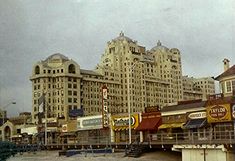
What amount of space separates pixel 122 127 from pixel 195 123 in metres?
18.9

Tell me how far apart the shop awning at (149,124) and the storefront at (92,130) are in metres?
10.8

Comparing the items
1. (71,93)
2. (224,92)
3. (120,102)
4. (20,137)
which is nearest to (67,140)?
(20,137)

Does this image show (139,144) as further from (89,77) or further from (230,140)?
(89,77)

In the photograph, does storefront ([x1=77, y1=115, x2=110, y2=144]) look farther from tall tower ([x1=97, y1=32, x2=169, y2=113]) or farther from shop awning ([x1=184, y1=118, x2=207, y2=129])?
tall tower ([x1=97, y1=32, x2=169, y2=113])

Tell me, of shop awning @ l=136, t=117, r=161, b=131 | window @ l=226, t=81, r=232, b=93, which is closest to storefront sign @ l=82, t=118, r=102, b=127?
shop awning @ l=136, t=117, r=161, b=131

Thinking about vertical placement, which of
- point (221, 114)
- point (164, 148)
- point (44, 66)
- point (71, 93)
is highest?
point (44, 66)

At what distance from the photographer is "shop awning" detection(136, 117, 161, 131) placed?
58.5 m

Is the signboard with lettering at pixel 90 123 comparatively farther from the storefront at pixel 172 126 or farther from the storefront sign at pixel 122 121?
the storefront at pixel 172 126

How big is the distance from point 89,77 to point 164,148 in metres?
126

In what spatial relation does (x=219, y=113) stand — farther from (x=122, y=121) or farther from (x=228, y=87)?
(x=122, y=121)

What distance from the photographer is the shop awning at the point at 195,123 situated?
48.7 m

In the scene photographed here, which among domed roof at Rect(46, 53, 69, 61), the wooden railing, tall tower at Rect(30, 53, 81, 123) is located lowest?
the wooden railing

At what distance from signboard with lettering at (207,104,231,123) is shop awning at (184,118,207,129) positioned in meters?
0.95

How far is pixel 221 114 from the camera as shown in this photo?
46281mm
